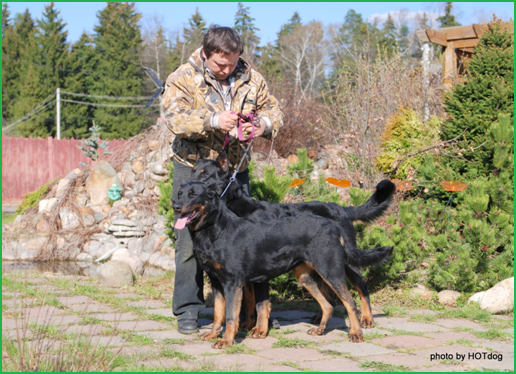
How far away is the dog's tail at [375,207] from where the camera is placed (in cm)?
498

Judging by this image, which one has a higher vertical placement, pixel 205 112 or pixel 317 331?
pixel 205 112

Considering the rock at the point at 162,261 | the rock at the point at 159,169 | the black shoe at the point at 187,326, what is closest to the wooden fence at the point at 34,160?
the rock at the point at 159,169

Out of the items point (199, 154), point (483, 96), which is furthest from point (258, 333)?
point (483, 96)

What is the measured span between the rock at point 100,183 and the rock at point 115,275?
15.2 ft

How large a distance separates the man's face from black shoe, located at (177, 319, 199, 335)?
2.05 metres

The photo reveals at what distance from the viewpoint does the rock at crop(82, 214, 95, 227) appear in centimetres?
1037

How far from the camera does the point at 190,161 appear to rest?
448 centimetres

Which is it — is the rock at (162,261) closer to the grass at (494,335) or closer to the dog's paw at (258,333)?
the dog's paw at (258,333)

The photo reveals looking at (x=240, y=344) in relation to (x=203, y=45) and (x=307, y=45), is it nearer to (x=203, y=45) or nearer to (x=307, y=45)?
(x=203, y=45)

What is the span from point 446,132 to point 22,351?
6.11 metres

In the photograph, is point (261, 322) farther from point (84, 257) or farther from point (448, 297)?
point (84, 257)

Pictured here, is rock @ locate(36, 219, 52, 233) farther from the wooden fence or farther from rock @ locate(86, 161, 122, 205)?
the wooden fence

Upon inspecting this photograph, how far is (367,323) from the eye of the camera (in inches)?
178

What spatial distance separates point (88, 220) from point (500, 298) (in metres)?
7.84
